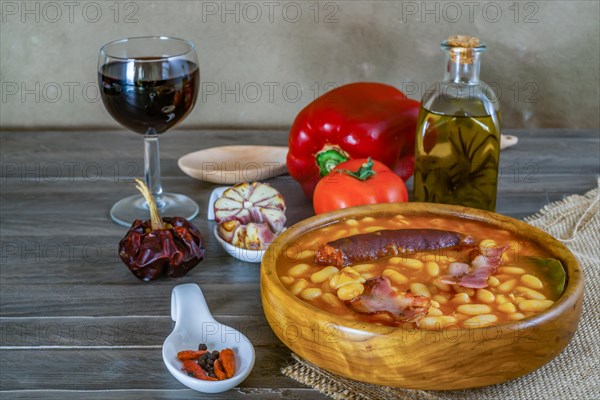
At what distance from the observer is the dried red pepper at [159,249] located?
136 centimetres

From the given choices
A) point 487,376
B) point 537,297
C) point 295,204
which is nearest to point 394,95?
point 295,204

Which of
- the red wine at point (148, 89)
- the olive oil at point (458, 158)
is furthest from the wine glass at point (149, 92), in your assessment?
the olive oil at point (458, 158)

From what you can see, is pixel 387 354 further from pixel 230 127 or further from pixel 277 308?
pixel 230 127

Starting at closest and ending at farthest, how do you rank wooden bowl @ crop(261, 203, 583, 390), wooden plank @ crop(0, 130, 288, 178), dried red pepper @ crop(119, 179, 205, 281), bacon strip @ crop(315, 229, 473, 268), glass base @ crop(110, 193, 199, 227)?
1. wooden bowl @ crop(261, 203, 583, 390)
2. bacon strip @ crop(315, 229, 473, 268)
3. dried red pepper @ crop(119, 179, 205, 281)
4. glass base @ crop(110, 193, 199, 227)
5. wooden plank @ crop(0, 130, 288, 178)

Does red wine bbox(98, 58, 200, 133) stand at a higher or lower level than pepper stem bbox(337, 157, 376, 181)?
higher

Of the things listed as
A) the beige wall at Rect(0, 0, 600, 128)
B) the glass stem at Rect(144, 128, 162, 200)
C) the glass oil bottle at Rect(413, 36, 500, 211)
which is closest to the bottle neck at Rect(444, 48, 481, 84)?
the glass oil bottle at Rect(413, 36, 500, 211)

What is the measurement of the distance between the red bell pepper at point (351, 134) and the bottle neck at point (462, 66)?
230 mm

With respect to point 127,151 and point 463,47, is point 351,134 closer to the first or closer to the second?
point 463,47

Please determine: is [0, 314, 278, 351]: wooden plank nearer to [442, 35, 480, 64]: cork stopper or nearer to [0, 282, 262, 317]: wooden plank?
[0, 282, 262, 317]: wooden plank

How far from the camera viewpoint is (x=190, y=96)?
63.1 inches

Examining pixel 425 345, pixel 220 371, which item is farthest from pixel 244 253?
pixel 425 345

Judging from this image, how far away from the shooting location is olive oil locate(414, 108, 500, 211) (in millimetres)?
1557

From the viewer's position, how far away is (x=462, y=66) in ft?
5.05

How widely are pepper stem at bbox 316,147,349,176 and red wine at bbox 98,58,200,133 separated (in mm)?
309
